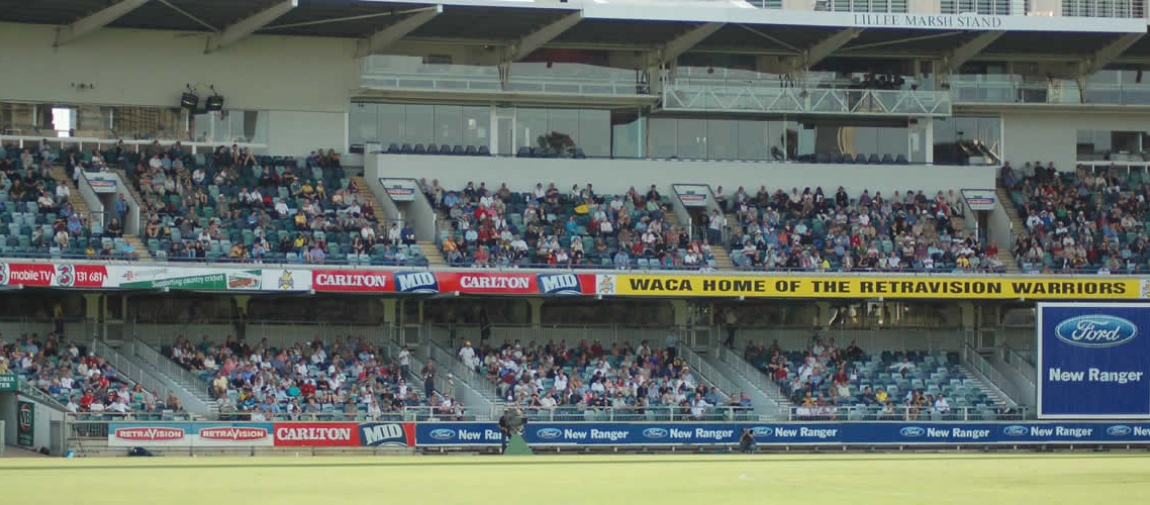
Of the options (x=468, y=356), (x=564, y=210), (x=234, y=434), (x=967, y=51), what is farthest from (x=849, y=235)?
(x=234, y=434)

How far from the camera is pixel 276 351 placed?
147 feet

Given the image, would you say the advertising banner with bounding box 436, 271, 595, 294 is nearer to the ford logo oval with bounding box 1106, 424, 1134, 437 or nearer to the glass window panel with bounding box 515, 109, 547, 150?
the glass window panel with bounding box 515, 109, 547, 150

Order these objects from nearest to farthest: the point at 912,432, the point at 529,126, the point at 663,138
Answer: the point at 912,432 < the point at 529,126 < the point at 663,138

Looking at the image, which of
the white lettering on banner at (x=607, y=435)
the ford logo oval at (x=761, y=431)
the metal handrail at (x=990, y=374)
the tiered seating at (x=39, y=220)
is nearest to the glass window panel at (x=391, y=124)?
the tiered seating at (x=39, y=220)

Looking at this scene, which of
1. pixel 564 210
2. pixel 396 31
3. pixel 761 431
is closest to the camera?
pixel 761 431

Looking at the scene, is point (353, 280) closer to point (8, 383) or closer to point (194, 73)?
point (8, 383)

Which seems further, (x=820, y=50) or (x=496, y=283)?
(x=820, y=50)

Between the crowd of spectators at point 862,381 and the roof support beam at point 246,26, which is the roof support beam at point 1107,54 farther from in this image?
the roof support beam at point 246,26

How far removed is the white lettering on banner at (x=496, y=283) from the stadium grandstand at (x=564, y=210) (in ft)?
0.29

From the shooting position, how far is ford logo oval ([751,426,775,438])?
1674 inches

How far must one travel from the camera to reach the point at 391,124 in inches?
2004

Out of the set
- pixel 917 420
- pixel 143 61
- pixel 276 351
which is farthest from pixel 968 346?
pixel 143 61

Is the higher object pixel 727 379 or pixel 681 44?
pixel 681 44

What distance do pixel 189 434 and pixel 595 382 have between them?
10.5 m
